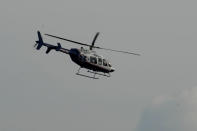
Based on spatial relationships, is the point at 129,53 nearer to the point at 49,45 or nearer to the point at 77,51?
the point at 77,51

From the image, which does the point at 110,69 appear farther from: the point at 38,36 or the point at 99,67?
the point at 38,36

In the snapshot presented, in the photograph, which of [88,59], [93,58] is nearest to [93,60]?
[93,58]

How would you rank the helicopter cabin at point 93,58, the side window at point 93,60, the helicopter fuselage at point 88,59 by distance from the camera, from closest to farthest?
the helicopter fuselage at point 88,59 < the helicopter cabin at point 93,58 < the side window at point 93,60

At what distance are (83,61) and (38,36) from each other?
37.3 feet

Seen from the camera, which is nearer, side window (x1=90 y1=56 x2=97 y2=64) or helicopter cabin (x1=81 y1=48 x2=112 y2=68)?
helicopter cabin (x1=81 y1=48 x2=112 y2=68)

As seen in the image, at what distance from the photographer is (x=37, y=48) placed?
95062mm

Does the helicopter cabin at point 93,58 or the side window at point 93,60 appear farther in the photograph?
the side window at point 93,60

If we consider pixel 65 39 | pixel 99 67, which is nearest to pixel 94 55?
pixel 99 67

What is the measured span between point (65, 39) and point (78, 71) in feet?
21.6

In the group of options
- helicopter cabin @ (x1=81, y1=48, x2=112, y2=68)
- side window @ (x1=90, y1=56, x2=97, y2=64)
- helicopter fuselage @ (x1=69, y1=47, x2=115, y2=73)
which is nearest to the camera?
helicopter fuselage @ (x1=69, y1=47, x2=115, y2=73)

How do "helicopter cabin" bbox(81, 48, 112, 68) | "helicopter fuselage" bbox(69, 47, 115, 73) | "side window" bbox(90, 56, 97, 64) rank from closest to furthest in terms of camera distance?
"helicopter fuselage" bbox(69, 47, 115, 73)
"helicopter cabin" bbox(81, 48, 112, 68)
"side window" bbox(90, 56, 97, 64)

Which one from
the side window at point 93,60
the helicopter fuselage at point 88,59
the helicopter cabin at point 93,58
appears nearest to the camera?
the helicopter fuselage at point 88,59

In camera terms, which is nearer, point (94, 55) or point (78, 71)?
point (78, 71)

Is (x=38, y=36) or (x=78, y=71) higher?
(x=38, y=36)
